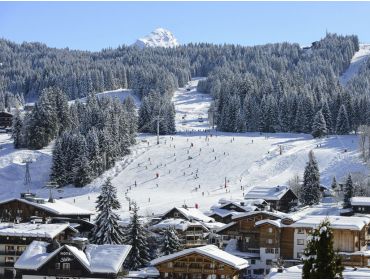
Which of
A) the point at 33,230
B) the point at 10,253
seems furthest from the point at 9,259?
the point at 33,230

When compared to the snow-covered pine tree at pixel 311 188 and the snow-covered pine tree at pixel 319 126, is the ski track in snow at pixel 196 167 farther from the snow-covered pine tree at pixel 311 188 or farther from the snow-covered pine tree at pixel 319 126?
the snow-covered pine tree at pixel 311 188

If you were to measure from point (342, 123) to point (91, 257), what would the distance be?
3232 inches

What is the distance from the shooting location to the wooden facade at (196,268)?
47.4 metres

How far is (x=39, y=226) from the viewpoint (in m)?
57.9

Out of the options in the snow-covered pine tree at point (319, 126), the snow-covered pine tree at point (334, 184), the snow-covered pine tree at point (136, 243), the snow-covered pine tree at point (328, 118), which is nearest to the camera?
the snow-covered pine tree at point (136, 243)

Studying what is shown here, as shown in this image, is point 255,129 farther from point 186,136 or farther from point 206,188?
point 206,188

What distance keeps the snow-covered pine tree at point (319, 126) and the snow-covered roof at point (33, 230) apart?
6709 centimetres

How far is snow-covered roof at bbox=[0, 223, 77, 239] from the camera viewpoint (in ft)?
180

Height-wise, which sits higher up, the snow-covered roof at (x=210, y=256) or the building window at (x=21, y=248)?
the snow-covered roof at (x=210, y=256)

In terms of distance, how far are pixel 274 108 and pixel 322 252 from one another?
105 meters

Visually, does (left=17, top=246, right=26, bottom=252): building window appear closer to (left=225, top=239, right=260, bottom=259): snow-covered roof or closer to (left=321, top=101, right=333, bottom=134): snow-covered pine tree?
(left=225, top=239, right=260, bottom=259): snow-covered roof

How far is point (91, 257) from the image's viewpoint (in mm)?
47094

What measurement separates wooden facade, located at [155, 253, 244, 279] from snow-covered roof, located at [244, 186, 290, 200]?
105 feet

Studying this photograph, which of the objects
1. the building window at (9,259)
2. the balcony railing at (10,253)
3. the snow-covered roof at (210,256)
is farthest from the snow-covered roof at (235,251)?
the building window at (9,259)
